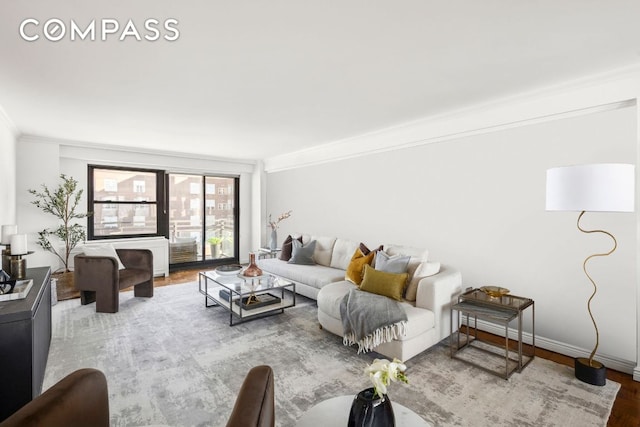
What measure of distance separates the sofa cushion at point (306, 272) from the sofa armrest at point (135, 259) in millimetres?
1709

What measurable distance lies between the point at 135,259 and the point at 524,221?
5.14m

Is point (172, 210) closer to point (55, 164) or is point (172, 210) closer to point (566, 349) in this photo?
point (55, 164)

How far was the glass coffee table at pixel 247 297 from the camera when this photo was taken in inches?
139

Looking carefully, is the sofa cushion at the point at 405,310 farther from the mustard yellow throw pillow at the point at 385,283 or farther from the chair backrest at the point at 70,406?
the chair backrest at the point at 70,406

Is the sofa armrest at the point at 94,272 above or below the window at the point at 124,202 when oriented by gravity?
below

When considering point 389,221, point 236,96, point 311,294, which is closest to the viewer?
point 236,96

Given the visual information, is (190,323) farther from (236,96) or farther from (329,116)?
(329,116)

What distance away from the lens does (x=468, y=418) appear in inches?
79.8

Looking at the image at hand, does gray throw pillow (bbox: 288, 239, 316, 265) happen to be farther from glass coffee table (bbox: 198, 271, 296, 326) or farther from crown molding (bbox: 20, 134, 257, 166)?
crown molding (bbox: 20, 134, 257, 166)

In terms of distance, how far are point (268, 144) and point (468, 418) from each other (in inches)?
187

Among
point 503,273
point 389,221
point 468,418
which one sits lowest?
point 468,418

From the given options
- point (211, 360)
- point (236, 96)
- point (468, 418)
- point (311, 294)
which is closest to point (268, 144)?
point (236, 96)

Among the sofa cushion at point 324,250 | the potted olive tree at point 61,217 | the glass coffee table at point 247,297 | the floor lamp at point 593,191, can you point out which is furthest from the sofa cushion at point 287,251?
the floor lamp at point 593,191

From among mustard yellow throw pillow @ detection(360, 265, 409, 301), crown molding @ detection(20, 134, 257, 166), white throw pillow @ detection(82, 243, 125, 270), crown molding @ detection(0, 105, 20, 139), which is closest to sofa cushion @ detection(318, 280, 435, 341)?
mustard yellow throw pillow @ detection(360, 265, 409, 301)
